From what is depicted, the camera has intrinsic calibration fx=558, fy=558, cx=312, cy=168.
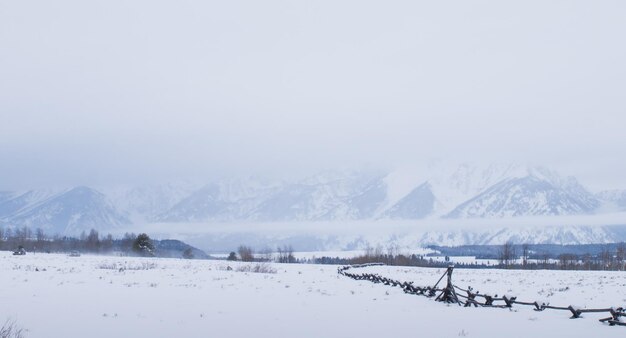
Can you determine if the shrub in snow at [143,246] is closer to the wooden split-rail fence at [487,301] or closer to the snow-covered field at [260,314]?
the snow-covered field at [260,314]

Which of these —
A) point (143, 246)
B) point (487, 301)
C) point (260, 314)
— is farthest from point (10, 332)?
point (143, 246)

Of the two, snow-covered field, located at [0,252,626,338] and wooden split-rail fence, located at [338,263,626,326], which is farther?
wooden split-rail fence, located at [338,263,626,326]

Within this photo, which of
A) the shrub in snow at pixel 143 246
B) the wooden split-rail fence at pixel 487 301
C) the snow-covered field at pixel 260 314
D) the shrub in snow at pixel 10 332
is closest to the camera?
the shrub in snow at pixel 10 332

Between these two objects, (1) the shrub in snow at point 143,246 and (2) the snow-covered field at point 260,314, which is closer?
(2) the snow-covered field at point 260,314

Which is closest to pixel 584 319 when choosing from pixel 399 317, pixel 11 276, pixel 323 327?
pixel 399 317

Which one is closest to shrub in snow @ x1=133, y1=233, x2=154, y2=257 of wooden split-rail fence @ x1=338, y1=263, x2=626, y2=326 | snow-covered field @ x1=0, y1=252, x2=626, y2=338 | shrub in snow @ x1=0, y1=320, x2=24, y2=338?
snow-covered field @ x1=0, y1=252, x2=626, y2=338

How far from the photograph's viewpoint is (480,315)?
2080cm

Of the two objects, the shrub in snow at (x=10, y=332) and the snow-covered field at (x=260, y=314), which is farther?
the snow-covered field at (x=260, y=314)

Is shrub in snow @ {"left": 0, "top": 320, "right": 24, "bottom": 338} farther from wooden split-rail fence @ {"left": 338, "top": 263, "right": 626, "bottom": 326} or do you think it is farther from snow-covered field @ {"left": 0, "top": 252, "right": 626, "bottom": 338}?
wooden split-rail fence @ {"left": 338, "top": 263, "right": 626, "bottom": 326}

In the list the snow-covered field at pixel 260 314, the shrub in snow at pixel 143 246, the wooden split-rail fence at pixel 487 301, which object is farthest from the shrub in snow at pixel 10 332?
the shrub in snow at pixel 143 246

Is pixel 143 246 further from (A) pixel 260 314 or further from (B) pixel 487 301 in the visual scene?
(B) pixel 487 301

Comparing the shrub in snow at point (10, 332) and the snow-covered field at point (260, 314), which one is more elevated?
the shrub in snow at point (10, 332)

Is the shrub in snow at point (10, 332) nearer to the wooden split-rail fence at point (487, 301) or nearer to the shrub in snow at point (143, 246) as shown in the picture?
the wooden split-rail fence at point (487, 301)

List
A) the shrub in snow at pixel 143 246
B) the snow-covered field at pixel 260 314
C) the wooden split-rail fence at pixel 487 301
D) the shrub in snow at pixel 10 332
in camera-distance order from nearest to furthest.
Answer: the shrub in snow at pixel 10 332
the snow-covered field at pixel 260 314
the wooden split-rail fence at pixel 487 301
the shrub in snow at pixel 143 246
